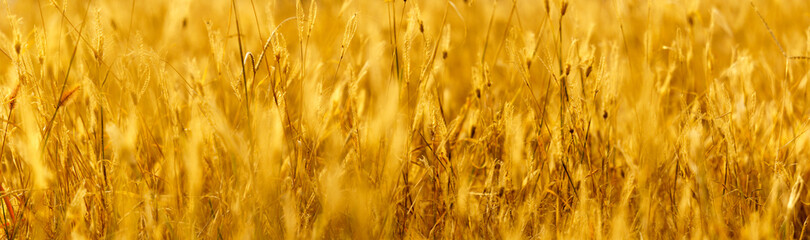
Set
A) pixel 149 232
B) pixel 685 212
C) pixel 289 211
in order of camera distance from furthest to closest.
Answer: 1. pixel 685 212
2. pixel 149 232
3. pixel 289 211

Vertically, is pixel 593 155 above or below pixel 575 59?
below

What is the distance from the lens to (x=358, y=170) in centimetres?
93

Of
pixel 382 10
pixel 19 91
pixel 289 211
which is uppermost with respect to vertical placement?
pixel 382 10

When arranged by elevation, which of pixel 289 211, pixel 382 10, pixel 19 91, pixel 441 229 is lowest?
pixel 441 229

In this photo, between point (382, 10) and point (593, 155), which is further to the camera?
point (382, 10)

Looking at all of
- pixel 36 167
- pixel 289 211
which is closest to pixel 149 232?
pixel 36 167

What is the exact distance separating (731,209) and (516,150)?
353 millimetres

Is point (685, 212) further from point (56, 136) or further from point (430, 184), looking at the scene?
point (56, 136)

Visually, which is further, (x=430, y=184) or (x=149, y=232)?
(x=430, y=184)

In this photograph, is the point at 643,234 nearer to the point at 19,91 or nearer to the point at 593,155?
the point at 593,155

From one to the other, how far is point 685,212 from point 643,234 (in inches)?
4.2

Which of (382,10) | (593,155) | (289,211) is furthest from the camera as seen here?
(382,10)

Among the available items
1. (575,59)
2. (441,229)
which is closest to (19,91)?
(441,229)

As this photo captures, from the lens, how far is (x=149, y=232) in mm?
871
